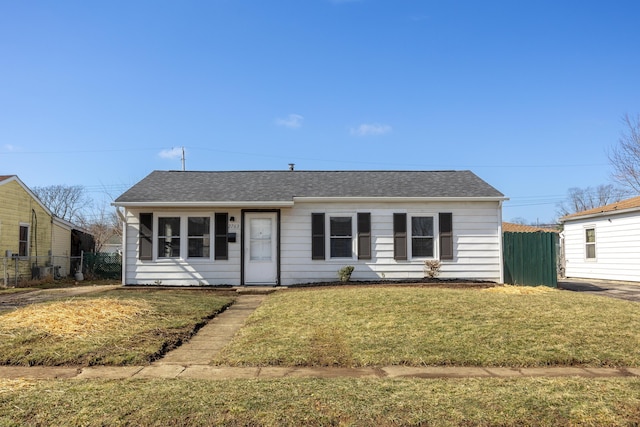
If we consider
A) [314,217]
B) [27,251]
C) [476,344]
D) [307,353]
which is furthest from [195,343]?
[27,251]

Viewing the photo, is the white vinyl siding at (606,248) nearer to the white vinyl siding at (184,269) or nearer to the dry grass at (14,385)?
the white vinyl siding at (184,269)

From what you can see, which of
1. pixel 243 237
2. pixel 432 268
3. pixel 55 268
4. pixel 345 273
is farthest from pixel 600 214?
pixel 55 268

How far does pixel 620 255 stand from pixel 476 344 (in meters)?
14.7

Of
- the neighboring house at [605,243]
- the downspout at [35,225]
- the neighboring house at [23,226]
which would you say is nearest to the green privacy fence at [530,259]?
the neighboring house at [605,243]

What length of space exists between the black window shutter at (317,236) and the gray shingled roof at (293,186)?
2.29ft

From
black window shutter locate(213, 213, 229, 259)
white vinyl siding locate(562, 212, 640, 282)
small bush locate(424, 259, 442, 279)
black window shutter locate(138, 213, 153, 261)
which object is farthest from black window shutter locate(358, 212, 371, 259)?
white vinyl siding locate(562, 212, 640, 282)

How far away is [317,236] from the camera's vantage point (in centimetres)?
1373

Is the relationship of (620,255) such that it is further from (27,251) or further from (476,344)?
(27,251)

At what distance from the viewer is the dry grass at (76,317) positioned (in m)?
6.77

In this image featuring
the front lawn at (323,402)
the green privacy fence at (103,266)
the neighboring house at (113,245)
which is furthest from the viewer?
the neighboring house at (113,245)

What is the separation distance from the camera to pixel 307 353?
5754 millimetres

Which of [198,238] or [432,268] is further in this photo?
[198,238]

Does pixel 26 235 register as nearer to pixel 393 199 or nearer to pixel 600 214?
pixel 393 199

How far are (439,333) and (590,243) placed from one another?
15805mm
